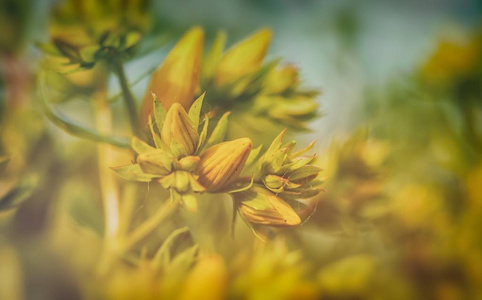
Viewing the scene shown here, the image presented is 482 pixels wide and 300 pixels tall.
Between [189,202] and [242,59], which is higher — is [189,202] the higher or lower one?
the lower one

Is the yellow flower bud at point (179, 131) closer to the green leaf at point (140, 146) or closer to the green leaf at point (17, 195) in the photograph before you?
the green leaf at point (140, 146)

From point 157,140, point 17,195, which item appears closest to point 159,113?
point 157,140

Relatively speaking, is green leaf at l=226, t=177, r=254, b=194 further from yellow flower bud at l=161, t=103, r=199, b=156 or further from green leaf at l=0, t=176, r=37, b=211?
green leaf at l=0, t=176, r=37, b=211

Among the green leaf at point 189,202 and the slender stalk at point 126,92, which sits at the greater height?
the slender stalk at point 126,92

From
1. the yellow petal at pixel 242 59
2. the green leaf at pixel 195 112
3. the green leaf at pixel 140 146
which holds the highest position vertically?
the yellow petal at pixel 242 59

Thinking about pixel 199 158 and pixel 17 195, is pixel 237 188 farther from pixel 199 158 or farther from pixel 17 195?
pixel 17 195

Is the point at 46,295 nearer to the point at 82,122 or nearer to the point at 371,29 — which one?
the point at 82,122

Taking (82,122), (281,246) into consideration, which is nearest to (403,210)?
(281,246)

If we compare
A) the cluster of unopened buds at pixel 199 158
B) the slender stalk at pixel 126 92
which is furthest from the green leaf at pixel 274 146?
the slender stalk at pixel 126 92
